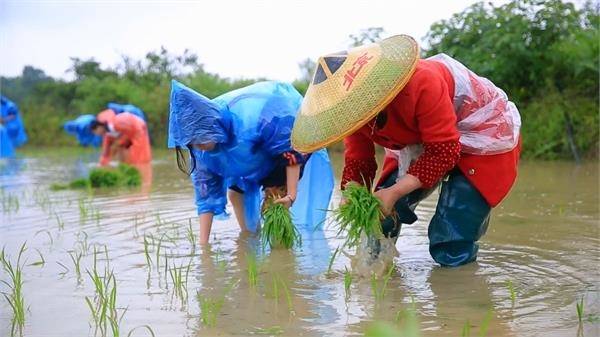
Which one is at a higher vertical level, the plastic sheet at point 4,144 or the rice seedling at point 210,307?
the plastic sheet at point 4,144

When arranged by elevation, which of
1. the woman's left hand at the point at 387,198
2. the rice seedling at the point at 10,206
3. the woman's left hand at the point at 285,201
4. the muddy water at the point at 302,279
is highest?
the woman's left hand at the point at 387,198

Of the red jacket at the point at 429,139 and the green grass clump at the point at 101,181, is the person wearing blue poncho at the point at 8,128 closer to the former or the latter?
the green grass clump at the point at 101,181

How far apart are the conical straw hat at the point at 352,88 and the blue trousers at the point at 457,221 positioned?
84 centimetres

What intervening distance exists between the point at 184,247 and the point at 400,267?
146 centimetres

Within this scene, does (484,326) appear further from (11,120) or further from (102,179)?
(11,120)

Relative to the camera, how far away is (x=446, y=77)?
3.47m

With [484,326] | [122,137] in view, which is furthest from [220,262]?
[122,137]

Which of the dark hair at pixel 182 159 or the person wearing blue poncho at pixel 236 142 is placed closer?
the person wearing blue poncho at pixel 236 142

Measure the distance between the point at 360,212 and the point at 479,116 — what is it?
768 millimetres

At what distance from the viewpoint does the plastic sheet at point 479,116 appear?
3.52 m

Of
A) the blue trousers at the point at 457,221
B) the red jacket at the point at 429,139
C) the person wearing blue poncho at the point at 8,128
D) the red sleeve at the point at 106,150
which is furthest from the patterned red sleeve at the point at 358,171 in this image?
the person wearing blue poncho at the point at 8,128

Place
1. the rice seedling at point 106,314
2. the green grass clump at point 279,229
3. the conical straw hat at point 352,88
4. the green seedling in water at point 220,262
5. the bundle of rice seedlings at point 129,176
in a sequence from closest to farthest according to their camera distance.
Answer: the rice seedling at point 106,314 < the conical straw hat at point 352,88 < the green seedling in water at point 220,262 < the green grass clump at point 279,229 < the bundle of rice seedlings at point 129,176

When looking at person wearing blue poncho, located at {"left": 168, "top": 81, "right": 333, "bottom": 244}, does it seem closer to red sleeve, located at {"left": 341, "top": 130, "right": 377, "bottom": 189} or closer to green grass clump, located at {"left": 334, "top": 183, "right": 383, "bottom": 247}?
red sleeve, located at {"left": 341, "top": 130, "right": 377, "bottom": 189}

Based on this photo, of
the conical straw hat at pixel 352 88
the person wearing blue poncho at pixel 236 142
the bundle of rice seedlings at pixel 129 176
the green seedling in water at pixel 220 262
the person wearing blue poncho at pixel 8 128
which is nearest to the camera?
the conical straw hat at pixel 352 88
